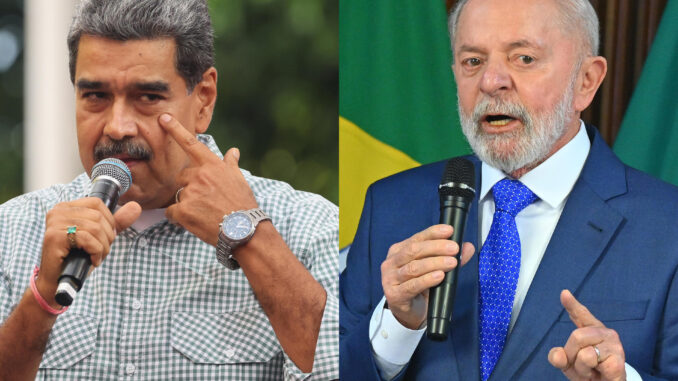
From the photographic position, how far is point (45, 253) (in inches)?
88.8

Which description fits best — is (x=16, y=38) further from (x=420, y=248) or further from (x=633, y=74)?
(x=633, y=74)

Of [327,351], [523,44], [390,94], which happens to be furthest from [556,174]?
[327,351]

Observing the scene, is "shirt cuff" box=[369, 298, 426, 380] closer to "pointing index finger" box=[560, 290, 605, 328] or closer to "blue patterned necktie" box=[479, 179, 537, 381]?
"blue patterned necktie" box=[479, 179, 537, 381]

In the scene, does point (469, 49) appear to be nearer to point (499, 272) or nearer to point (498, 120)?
point (498, 120)

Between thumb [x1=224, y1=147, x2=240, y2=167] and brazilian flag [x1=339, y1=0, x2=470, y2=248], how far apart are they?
34 cm

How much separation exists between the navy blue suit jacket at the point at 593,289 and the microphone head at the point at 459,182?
0.84 ft

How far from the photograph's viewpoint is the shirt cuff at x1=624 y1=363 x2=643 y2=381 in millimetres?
1961

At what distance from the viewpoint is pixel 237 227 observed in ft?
8.09

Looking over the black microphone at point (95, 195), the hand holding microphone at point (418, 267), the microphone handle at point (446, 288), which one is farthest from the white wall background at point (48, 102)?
the microphone handle at point (446, 288)

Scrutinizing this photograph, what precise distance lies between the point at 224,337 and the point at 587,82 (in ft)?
4.21

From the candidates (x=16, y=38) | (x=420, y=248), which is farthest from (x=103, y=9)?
(x=420, y=248)

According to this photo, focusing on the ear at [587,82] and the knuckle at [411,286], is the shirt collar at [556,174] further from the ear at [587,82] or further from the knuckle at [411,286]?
the knuckle at [411,286]

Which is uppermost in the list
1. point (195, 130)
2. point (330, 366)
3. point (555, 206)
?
point (195, 130)

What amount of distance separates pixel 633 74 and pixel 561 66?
0.32 metres
